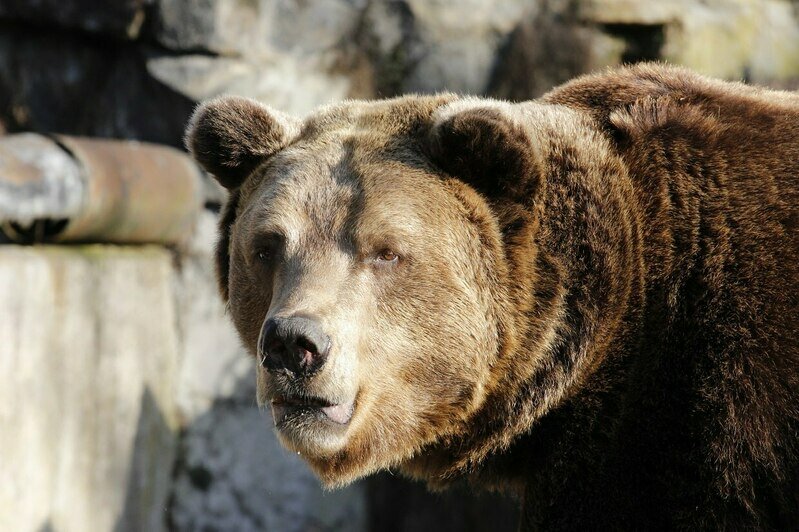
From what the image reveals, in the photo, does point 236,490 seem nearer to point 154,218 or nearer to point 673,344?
point 154,218

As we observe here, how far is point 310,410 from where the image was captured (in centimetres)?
421

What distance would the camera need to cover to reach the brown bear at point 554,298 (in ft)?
13.3

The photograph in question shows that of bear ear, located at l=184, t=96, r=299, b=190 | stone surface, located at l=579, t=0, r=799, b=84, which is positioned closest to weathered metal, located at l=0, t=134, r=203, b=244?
bear ear, located at l=184, t=96, r=299, b=190

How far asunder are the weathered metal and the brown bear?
2.75 m

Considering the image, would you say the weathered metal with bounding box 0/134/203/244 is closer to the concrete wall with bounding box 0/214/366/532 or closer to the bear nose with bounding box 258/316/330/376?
the concrete wall with bounding box 0/214/366/532

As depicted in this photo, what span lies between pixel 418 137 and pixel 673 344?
1408mm

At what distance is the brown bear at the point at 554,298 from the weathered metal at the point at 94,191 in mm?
2754

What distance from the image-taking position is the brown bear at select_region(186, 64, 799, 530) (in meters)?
4.05

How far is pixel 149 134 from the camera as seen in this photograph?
9.84m

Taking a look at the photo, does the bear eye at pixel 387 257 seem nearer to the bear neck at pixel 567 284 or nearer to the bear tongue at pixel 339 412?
the bear neck at pixel 567 284

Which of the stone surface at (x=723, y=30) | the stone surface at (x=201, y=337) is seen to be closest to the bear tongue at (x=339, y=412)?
the stone surface at (x=201, y=337)

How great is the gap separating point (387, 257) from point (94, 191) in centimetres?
379

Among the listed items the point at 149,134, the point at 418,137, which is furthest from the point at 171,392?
the point at 418,137

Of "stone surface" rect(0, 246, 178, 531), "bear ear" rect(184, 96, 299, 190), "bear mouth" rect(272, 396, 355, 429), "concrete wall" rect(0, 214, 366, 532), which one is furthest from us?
"concrete wall" rect(0, 214, 366, 532)
